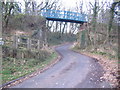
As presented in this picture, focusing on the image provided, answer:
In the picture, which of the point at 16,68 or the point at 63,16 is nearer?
the point at 16,68

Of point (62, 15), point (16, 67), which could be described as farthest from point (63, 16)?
point (16, 67)

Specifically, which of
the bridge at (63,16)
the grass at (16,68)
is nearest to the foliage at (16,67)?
the grass at (16,68)

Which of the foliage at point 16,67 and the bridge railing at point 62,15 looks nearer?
the foliage at point 16,67

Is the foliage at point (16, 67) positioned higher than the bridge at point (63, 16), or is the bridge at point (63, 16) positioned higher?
the bridge at point (63, 16)

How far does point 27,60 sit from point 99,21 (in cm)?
1670

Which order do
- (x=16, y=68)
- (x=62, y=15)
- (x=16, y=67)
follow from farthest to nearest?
1. (x=62, y=15)
2. (x=16, y=67)
3. (x=16, y=68)

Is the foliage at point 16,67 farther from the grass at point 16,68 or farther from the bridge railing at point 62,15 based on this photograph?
the bridge railing at point 62,15

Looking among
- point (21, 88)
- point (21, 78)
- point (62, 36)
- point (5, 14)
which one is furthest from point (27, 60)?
point (62, 36)

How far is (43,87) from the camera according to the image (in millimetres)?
7492

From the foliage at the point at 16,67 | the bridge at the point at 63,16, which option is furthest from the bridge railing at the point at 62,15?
the foliage at the point at 16,67

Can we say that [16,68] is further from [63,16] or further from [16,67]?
[63,16]

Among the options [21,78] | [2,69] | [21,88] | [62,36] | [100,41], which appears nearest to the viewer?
[21,88]

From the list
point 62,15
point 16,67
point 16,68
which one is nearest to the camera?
point 16,68

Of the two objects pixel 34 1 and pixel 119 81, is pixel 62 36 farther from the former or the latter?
pixel 119 81
